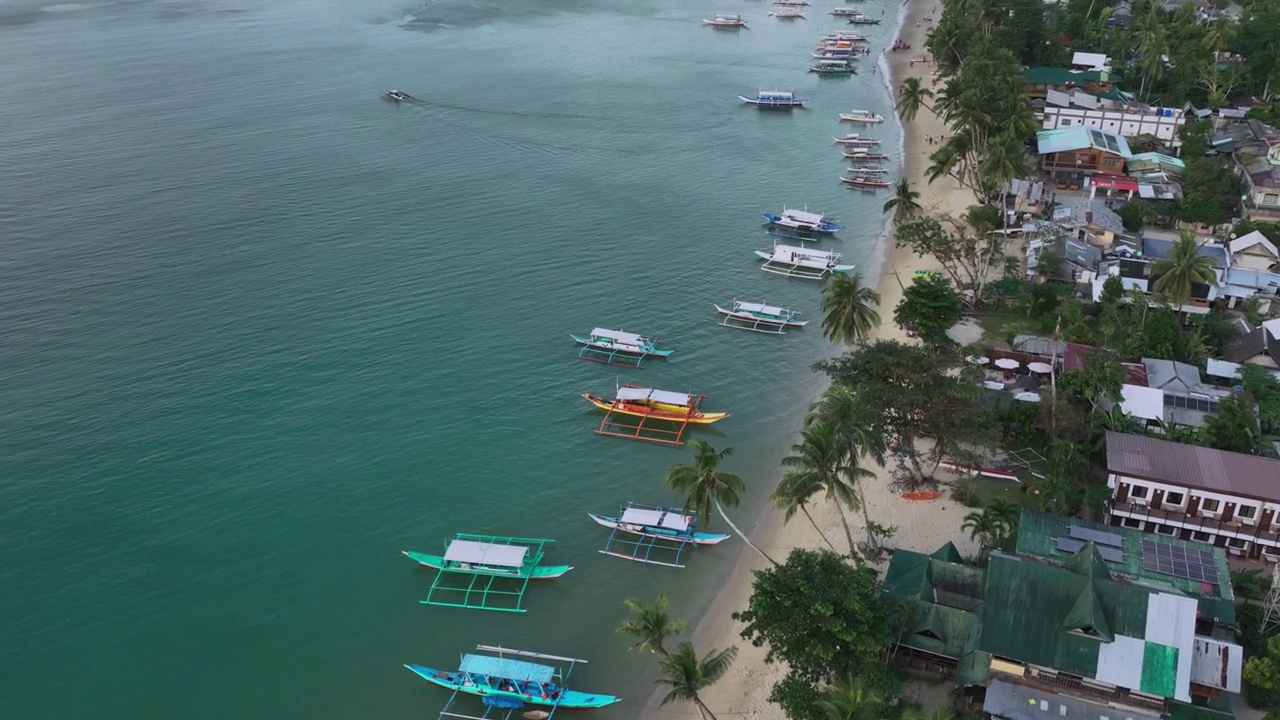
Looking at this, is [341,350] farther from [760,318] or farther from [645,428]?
[760,318]

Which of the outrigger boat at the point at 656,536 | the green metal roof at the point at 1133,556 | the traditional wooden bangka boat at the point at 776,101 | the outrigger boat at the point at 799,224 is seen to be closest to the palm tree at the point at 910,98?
the traditional wooden bangka boat at the point at 776,101

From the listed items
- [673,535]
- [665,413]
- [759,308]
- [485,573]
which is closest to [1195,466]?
[673,535]

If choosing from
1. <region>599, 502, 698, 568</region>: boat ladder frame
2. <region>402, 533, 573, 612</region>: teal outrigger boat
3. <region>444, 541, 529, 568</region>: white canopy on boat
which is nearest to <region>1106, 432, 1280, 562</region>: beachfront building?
<region>599, 502, 698, 568</region>: boat ladder frame

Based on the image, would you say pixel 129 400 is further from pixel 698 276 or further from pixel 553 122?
pixel 553 122

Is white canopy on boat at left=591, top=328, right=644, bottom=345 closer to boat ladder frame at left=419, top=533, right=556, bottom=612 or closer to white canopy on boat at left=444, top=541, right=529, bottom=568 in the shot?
boat ladder frame at left=419, top=533, right=556, bottom=612

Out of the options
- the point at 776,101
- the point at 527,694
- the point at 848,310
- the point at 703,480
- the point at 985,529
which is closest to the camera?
the point at 527,694

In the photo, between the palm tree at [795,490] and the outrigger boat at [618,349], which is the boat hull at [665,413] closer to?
the outrigger boat at [618,349]
